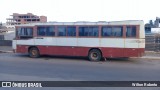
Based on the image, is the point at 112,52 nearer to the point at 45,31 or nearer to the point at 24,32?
the point at 45,31

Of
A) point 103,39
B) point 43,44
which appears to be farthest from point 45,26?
point 103,39

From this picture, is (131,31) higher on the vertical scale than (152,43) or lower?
higher

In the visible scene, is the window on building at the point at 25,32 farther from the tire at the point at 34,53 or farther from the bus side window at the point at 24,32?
the tire at the point at 34,53

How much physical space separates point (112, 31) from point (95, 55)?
81.8 inches

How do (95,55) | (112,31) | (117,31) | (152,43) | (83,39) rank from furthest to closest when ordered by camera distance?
(152,43) → (83,39) → (95,55) → (112,31) → (117,31)

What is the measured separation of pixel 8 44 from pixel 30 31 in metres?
9.74

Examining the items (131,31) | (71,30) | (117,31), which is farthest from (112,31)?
(71,30)

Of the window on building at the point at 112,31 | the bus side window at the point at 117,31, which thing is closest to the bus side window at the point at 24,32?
the window on building at the point at 112,31

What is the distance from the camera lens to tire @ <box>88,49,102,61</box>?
17.8 metres

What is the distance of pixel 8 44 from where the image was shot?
93.8 ft

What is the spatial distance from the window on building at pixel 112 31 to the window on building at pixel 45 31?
156 inches

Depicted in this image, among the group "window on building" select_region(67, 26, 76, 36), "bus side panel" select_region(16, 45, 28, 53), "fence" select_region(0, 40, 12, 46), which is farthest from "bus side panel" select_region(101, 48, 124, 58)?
"fence" select_region(0, 40, 12, 46)

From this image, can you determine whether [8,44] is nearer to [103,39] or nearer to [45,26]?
[45,26]

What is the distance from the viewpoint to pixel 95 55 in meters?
17.9
